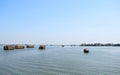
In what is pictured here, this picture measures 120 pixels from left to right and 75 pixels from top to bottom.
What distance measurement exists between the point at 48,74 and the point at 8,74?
4686 mm

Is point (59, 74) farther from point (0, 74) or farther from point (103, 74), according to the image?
point (0, 74)

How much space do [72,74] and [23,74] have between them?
5.75 metres

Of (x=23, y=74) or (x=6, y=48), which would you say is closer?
(x=23, y=74)

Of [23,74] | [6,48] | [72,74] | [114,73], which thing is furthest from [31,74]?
[6,48]

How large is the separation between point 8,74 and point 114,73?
41.6 ft

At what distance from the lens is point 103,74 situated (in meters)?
17.8

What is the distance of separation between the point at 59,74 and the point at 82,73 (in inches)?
113

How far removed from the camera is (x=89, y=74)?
17875mm

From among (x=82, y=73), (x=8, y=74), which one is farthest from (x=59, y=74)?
(x=8, y=74)

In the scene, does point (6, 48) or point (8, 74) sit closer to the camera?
point (8, 74)

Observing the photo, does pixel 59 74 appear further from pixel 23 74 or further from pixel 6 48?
pixel 6 48

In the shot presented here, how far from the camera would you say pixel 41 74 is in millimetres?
17844

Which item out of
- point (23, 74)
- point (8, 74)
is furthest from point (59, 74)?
point (8, 74)

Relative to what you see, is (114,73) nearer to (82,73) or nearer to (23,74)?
(82,73)
